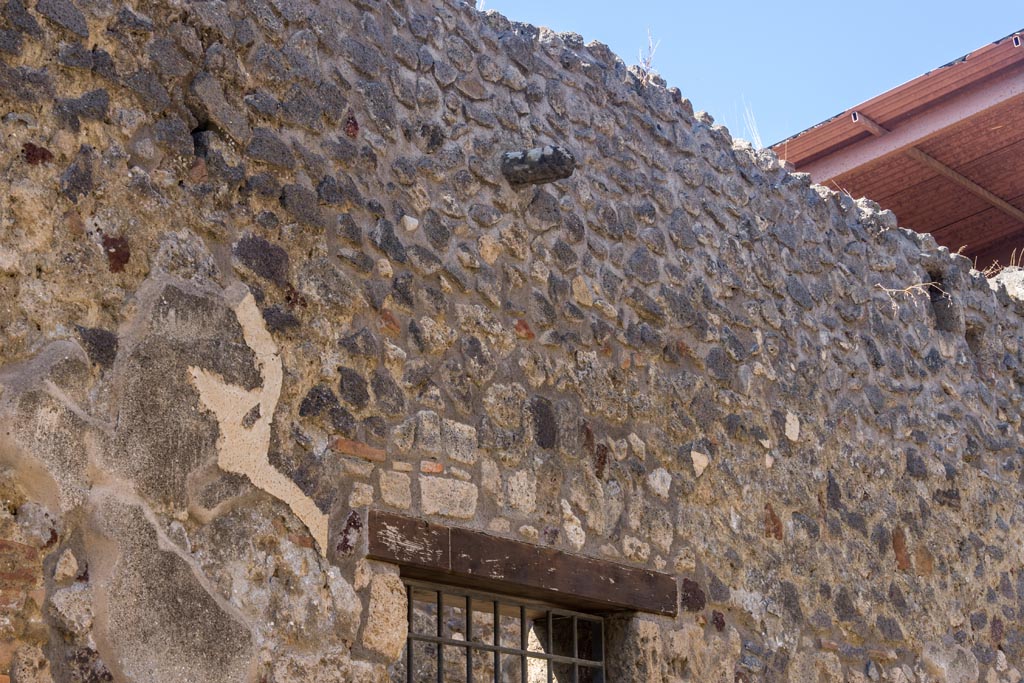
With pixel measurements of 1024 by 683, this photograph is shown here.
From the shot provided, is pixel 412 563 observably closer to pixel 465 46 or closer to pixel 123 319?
pixel 123 319

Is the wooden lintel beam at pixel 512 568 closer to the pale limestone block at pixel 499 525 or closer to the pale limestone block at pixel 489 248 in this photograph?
the pale limestone block at pixel 499 525

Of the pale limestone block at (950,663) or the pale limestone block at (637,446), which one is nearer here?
the pale limestone block at (637,446)

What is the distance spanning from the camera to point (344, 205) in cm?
388

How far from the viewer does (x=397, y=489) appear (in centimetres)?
372

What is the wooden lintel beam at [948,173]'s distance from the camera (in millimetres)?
8227

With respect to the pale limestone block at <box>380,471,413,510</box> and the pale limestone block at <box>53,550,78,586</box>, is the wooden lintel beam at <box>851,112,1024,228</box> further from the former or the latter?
the pale limestone block at <box>53,550,78,586</box>

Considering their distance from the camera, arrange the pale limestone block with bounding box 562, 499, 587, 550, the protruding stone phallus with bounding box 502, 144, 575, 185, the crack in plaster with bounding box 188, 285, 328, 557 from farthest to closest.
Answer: the protruding stone phallus with bounding box 502, 144, 575, 185, the pale limestone block with bounding box 562, 499, 587, 550, the crack in plaster with bounding box 188, 285, 328, 557

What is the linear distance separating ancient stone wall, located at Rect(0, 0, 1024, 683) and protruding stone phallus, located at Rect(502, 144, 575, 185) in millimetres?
66

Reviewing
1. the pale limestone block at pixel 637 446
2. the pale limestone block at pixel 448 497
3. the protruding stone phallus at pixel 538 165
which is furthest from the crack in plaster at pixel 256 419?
the pale limestone block at pixel 637 446

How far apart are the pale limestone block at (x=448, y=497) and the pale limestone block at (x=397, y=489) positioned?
49mm

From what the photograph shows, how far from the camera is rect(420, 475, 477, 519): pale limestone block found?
379 centimetres

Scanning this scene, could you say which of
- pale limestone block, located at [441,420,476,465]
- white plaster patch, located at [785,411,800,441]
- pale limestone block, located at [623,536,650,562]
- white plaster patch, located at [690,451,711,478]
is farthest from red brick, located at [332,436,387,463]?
white plaster patch, located at [785,411,800,441]

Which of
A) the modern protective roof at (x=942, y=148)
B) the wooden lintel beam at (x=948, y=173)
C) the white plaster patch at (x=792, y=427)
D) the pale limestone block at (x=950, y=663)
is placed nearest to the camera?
the white plaster patch at (x=792, y=427)

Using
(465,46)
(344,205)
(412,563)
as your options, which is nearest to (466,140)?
(465,46)
